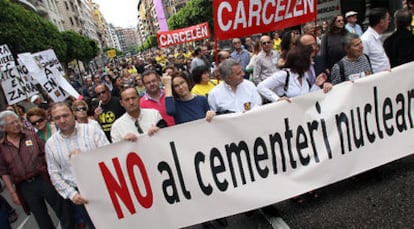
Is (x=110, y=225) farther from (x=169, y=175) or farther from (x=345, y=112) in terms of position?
(x=345, y=112)

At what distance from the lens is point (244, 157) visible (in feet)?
9.81

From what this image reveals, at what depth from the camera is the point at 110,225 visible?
286cm

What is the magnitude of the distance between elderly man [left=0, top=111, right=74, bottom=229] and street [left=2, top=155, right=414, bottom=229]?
5.48ft

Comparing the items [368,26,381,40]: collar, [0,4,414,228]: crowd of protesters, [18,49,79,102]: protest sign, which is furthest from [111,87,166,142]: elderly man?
[18,49,79,102]: protest sign

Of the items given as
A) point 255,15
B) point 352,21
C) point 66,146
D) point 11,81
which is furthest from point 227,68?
point 11,81

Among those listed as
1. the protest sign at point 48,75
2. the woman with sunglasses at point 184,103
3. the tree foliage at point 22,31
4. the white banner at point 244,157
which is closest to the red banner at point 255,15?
the woman with sunglasses at point 184,103

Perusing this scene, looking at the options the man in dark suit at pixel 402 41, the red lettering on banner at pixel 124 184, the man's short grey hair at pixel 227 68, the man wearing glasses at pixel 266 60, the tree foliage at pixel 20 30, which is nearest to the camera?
the red lettering on banner at pixel 124 184

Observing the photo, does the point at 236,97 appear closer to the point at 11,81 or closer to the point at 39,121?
the point at 39,121

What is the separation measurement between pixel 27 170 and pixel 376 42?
425 centimetres

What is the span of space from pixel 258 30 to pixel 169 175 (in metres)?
2.18

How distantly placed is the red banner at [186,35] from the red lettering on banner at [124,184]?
33.3ft

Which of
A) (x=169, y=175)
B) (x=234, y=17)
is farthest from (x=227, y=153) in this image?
(x=234, y=17)

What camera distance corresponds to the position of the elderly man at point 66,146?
2.82 metres

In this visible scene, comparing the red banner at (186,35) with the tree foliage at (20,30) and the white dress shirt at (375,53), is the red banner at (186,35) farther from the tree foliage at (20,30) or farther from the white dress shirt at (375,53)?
the white dress shirt at (375,53)
